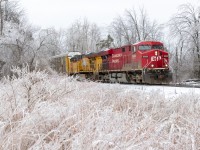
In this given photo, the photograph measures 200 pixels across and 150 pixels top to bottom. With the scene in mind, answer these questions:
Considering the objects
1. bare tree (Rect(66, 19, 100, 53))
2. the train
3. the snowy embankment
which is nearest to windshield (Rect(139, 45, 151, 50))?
the train

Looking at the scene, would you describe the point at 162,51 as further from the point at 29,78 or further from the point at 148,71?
the point at 29,78

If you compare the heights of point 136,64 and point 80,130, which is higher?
point 136,64

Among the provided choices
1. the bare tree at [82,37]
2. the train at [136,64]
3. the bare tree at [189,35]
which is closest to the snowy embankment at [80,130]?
the train at [136,64]

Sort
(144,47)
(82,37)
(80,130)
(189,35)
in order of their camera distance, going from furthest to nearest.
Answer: (82,37) < (189,35) < (144,47) < (80,130)

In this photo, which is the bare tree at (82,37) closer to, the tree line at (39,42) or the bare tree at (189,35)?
the tree line at (39,42)

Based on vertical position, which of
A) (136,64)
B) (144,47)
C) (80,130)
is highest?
(144,47)

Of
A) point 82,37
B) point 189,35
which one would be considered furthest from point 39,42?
point 82,37

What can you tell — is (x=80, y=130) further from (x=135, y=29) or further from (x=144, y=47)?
(x=135, y=29)

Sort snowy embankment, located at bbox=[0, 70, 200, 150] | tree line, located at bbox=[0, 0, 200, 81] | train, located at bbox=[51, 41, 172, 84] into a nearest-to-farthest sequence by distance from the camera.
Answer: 1. snowy embankment, located at bbox=[0, 70, 200, 150]
2. train, located at bbox=[51, 41, 172, 84]
3. tree line, located at bbox=[0, 0, 200, 81]

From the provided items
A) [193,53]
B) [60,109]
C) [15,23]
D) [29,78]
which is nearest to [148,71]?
[29,78]

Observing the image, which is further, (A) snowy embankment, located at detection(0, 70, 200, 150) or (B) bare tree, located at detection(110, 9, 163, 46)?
(B) bare tree, located at detection(110, 9, 163, 46)

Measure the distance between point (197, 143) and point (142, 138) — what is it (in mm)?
611

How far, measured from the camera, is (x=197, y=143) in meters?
2.82

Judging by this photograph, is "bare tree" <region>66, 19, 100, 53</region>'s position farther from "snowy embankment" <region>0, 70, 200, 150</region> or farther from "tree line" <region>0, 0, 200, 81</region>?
"snowy embankment" <region>0, 70, 200, 150</region>
